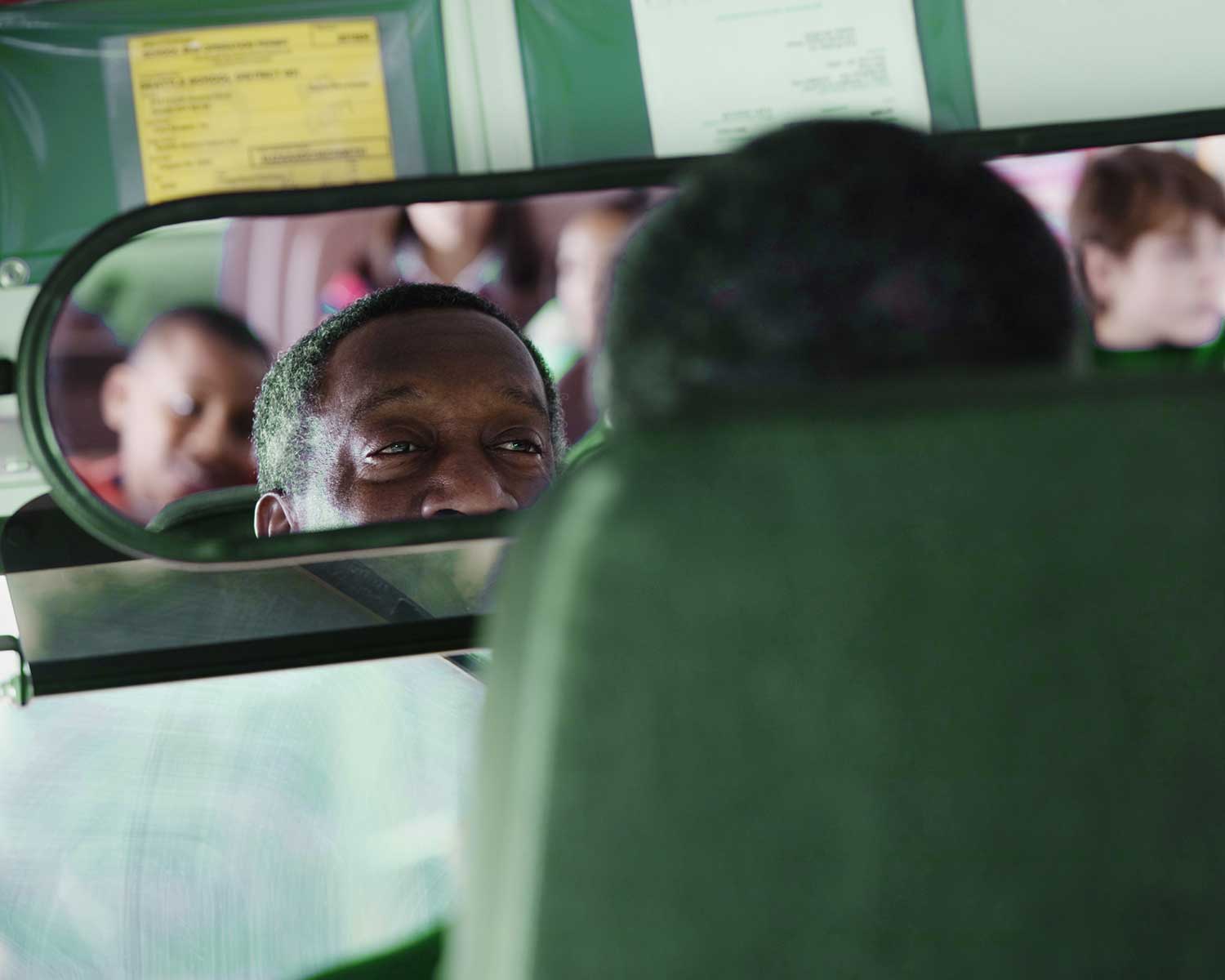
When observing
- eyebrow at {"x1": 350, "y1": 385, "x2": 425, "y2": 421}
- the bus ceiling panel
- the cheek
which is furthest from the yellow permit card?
the cheek

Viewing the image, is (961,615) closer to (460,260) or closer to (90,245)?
(460,260)

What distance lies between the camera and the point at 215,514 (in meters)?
1.47

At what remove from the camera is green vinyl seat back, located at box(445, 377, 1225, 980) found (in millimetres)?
498

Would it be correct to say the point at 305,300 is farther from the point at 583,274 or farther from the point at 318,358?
the point at 583,274

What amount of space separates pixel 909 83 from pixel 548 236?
1.50 ft

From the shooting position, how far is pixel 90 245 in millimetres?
1424

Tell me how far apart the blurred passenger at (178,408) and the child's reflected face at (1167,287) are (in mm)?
952

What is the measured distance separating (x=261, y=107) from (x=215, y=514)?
45 centimetres

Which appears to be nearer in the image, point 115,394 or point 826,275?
point 826,275

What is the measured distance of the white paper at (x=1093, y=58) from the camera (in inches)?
62.0

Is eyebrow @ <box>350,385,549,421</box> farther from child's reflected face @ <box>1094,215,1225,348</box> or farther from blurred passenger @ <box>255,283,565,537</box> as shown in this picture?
child's reflected face @ <box>1094,215,1225,348</box>

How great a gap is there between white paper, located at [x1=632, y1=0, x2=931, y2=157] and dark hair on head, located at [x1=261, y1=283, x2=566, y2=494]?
0.28 meters

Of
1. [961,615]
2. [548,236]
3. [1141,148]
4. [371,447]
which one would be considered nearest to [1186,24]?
[1141,148]

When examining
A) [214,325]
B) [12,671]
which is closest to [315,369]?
[214,325]
